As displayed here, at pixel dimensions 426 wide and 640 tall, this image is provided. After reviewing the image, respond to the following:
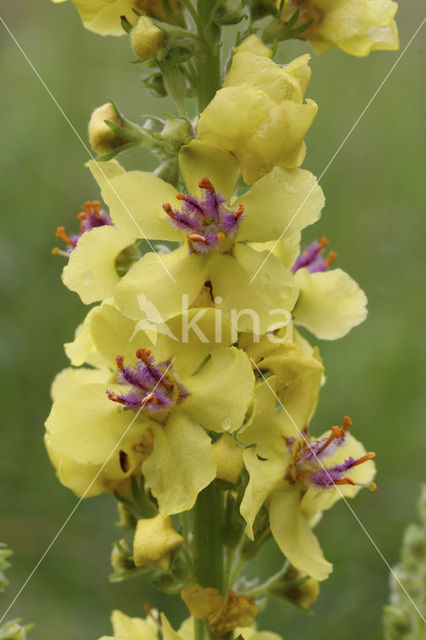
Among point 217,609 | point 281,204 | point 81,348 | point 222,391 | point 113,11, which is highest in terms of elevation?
point 113,11

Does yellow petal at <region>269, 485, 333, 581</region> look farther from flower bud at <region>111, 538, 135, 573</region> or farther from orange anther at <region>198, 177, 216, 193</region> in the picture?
orange anther at <region>198, 177, 216, 193</region>

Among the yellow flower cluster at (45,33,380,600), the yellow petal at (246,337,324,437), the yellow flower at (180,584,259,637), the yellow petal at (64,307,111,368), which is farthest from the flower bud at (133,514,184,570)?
the yellow petal at (64,307,111,368)

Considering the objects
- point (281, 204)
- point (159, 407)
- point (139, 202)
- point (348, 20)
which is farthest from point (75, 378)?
point (348, 20)

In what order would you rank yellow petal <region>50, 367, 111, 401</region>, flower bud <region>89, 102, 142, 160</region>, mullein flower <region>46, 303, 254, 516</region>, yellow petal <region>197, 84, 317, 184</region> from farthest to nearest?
yellow petal <region>50, 367, 111, 401</region>
flower bud <region>89, 102, 142, 160</region>
mullein flower <region>46, 303, 254, 516</region>
yellow petal <region>197, 84, 317, 184</region>

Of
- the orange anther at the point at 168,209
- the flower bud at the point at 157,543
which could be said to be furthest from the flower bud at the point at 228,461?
the orange anther at the point at 168,209

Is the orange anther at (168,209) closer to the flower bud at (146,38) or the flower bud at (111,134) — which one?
the flower bud at (111,134)

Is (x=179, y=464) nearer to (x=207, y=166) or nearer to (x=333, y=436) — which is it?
(x=333, y=436)

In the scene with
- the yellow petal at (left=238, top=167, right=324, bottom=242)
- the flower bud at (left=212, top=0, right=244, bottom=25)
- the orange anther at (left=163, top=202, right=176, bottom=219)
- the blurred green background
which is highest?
the flower bud at (left=212, top=0, right=244, bottom=25)
